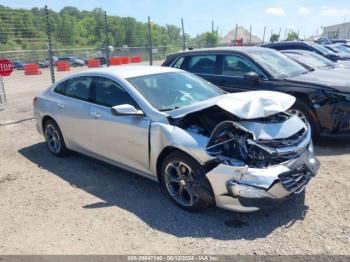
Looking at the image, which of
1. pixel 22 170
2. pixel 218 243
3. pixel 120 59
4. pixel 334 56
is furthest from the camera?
pixel 120 59

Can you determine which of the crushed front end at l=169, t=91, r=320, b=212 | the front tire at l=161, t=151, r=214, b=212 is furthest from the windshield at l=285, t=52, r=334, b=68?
the front tire at l=161, t=151, r=214, b=212

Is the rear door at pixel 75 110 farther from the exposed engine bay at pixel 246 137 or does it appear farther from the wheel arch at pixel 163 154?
the exposed engine bay at pixel 246 137

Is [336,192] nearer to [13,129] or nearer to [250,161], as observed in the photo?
[250,161]

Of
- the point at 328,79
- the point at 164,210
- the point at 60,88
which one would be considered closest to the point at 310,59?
the point at 328,79

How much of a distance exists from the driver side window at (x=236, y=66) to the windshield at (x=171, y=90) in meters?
1.87

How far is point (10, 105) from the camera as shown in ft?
36.2

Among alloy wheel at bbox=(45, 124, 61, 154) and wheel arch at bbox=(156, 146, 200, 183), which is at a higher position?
wheel arch at bbox=(156, 146, 200, 183)

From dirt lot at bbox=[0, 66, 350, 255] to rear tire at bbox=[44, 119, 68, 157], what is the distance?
0.57 meters

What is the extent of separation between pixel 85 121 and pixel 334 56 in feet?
37.9

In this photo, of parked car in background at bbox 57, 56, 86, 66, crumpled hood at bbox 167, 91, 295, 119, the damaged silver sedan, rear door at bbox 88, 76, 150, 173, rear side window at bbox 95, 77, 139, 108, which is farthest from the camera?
parked car in background at bbox 57, 56, 86, 66

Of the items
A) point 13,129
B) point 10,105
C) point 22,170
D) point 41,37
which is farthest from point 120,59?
point 22,170

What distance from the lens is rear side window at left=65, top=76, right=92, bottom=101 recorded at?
16.9ft

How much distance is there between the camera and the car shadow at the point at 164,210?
11.7 feet

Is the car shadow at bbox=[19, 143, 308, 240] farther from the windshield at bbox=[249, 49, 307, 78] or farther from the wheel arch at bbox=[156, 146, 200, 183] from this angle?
the windshield at bbox=[249, 49, 307, 78]
